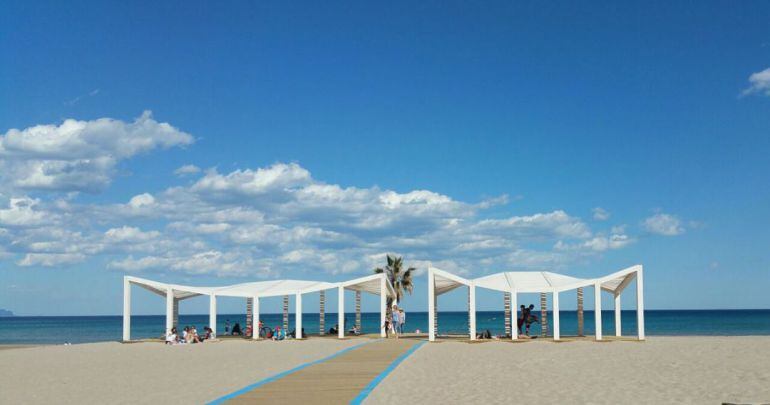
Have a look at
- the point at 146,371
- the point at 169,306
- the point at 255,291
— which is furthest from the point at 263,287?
the point at 146,371

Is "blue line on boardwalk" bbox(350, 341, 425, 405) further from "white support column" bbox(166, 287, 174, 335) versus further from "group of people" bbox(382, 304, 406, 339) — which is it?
"white support column" bbox(166, 287, 174, 335)

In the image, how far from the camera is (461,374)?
1541 centimetres

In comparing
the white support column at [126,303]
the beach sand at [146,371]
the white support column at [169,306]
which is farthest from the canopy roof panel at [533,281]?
the white support column at [126,303]

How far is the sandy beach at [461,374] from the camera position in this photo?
40.4 ft

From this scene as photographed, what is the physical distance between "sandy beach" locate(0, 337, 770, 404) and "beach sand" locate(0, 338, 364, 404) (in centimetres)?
3

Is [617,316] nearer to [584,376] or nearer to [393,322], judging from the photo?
[393,322]

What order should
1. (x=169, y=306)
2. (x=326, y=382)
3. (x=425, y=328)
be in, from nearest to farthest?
(x=326, y=382) → (x=169, y=306) → (x=425, y=328)

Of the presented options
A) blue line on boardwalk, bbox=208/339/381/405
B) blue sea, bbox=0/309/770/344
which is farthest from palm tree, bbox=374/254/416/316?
blue line on boardwalk, bbox=208/339/381/405

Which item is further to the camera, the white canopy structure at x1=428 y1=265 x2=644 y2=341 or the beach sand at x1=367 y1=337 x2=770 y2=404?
the white canopy structure at x1=428 y1=265 x2=644 y2=341

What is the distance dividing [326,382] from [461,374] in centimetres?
321

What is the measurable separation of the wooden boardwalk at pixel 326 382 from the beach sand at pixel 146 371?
76 centimetres

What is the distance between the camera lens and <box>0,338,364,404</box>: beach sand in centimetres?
1304

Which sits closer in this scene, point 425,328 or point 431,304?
point 431,304

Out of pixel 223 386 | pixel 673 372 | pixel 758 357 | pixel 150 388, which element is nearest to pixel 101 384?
pixel 150 388
